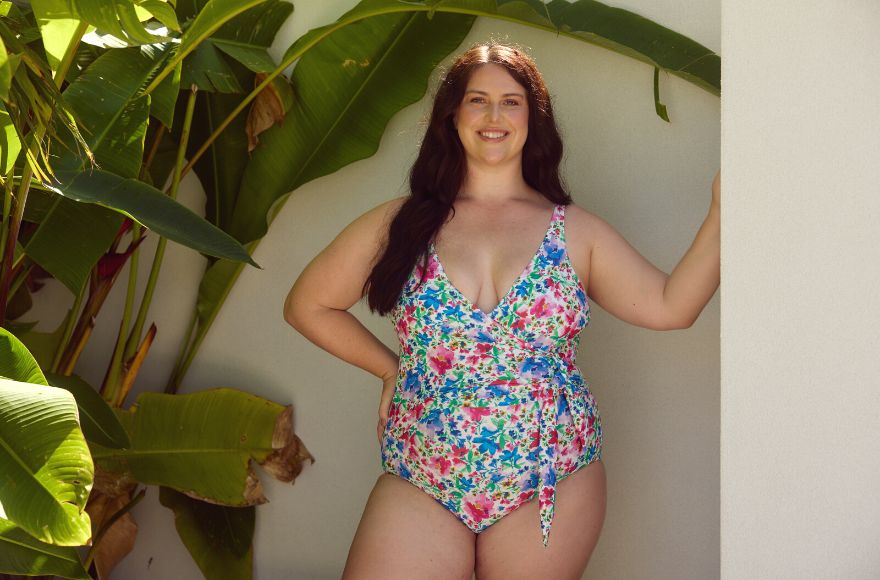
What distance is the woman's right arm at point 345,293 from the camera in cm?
315

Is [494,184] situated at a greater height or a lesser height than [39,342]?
greater

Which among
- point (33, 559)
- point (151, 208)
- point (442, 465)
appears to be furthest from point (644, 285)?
point (33, 559)

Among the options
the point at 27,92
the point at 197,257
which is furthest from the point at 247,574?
the point at 27,92

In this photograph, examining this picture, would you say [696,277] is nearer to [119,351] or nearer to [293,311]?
[293,311]

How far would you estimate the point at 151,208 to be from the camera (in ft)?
9.48

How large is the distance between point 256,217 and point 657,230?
1.29m

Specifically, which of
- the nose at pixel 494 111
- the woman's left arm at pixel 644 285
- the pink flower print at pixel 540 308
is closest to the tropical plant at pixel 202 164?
the nose at pixel 494 111

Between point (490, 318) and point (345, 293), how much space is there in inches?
19.5

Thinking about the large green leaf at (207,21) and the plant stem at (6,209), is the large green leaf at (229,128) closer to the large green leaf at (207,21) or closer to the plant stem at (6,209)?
the large green leaf at (207,21)
